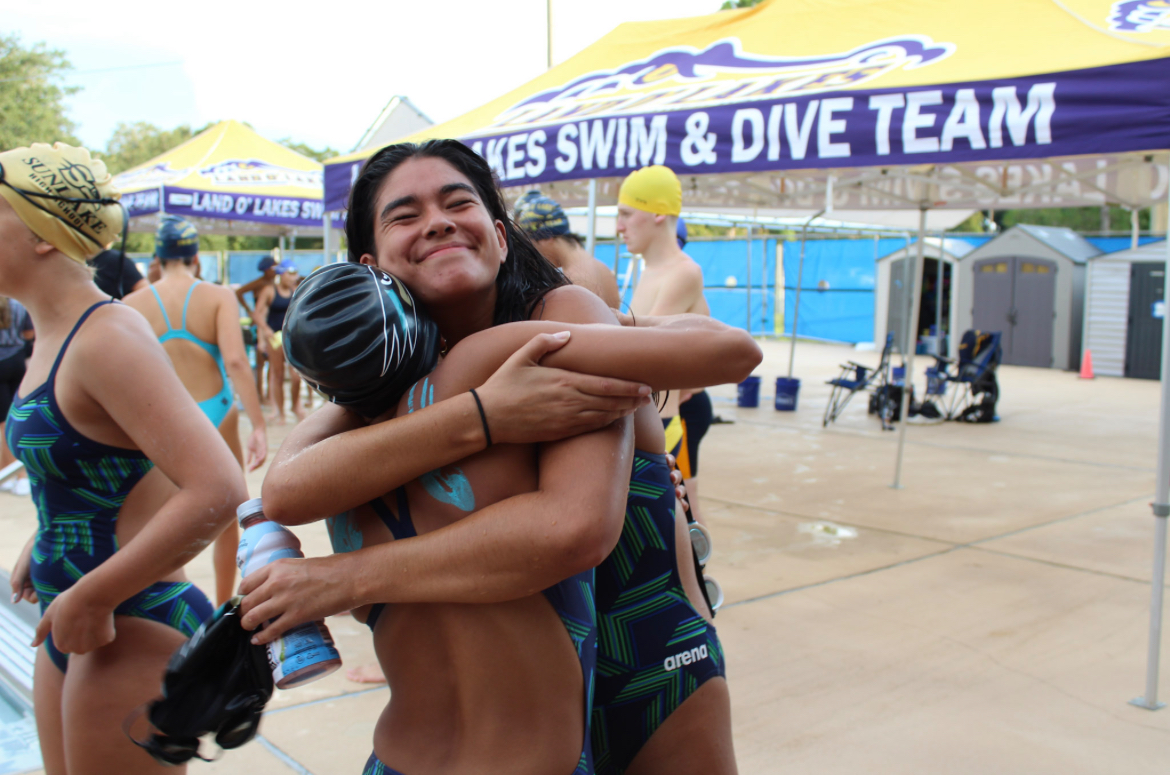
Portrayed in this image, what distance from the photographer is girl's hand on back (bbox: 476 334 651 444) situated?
3.66 ft

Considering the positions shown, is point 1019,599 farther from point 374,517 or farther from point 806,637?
point 374,517

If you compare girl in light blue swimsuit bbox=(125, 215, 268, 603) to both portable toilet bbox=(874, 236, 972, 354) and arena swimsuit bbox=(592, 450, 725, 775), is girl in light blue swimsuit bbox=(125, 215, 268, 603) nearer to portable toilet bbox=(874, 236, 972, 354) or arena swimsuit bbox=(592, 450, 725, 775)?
arena swimsuit bbox=(592, 450, 725, 775)

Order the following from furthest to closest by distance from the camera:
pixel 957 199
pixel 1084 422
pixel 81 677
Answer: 1. pixel 1084 422
2. pixel 957 199
3. pixel 81 677

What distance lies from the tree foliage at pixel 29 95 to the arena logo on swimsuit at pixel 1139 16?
36.1 metres

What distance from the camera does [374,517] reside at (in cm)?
123

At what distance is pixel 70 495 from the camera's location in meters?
1.83

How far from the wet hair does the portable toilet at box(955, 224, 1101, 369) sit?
17.9 meters

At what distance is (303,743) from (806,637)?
2264 mm

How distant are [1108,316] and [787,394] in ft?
27.9

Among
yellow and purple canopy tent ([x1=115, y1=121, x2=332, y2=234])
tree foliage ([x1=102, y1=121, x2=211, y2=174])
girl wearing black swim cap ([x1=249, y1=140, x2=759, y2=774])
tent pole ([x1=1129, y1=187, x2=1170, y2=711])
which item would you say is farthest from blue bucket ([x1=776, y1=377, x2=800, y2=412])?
tree foliage ([x1=102, y1=121, x2=211, y2=174])

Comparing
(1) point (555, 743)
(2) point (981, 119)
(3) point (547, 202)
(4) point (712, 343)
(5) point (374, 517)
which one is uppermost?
(2) point (981, 119)

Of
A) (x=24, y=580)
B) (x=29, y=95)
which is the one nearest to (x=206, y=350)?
(x=24, y=580)

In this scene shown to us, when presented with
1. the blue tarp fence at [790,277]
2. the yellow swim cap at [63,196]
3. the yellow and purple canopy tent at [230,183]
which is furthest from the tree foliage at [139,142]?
the yellow swim cap at [63,196]

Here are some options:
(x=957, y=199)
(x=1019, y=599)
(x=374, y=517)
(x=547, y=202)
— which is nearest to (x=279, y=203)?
(x=957, y=199)
